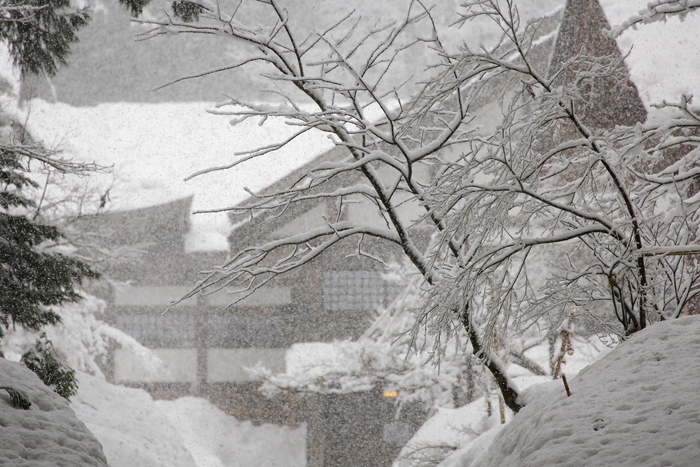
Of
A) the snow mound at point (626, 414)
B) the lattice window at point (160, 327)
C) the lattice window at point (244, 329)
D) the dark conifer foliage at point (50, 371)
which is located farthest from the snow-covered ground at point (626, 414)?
the lattice window at point (160, 327)

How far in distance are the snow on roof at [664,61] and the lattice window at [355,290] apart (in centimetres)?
614

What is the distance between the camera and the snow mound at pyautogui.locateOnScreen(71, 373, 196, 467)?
5699mm

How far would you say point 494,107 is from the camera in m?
11.2

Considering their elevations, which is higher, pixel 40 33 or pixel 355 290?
pixel 40 33

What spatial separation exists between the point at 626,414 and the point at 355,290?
32.4ft

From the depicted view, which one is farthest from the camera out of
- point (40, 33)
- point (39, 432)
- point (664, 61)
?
point (664, 61)

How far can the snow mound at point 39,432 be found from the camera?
258cm

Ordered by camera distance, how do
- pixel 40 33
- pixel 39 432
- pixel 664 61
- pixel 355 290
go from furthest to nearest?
1. pixel 355 290
2. pixel 664 61
3. pixel 40 33
4. pixel 39 432

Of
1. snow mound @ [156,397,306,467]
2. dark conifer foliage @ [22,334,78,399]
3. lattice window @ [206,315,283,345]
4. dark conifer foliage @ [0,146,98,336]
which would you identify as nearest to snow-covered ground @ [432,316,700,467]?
dark conifer foliage @ [22,334,78,399]

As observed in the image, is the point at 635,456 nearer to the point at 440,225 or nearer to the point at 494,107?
the point at 440,225

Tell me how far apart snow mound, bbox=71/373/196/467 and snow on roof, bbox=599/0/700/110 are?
27.1 ft

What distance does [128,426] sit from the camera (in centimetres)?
691

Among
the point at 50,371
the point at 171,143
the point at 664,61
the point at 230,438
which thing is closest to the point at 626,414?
the point at 50,371

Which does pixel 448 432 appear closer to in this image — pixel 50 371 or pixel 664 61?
pixel 50 371
